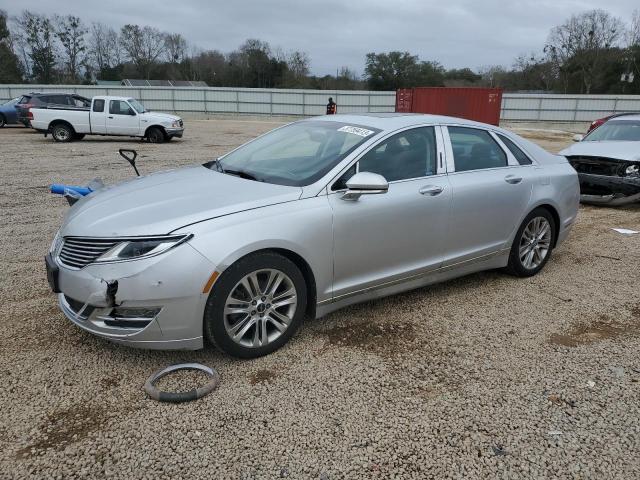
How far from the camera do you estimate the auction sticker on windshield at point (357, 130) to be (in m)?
3.84

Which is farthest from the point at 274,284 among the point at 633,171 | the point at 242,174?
the point at 633,171

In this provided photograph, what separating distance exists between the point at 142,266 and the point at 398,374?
1.70 m

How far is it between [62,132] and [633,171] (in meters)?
17.2

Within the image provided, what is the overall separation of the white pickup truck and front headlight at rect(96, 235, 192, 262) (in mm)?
16191

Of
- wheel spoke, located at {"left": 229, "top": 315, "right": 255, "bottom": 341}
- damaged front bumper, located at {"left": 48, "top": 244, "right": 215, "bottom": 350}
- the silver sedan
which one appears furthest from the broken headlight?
damaged front bumper, located at {"left": 48, "top": 244, "right": 215, "bottom": 350}

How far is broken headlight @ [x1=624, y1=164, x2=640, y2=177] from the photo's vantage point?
7.72 m

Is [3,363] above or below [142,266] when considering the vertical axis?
below

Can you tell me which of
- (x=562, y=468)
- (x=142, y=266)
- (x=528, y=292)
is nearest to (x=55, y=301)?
(x=142, y=266)

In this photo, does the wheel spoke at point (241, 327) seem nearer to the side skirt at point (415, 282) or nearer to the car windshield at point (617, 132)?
the side skirt at point (415, 282)

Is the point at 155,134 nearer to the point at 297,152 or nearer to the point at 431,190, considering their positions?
the point at 297,152

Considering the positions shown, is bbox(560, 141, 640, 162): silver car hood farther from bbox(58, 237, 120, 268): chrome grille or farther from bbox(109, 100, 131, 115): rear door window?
bbox(109, 100, 131, 115): rear door window

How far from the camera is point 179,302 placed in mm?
2834

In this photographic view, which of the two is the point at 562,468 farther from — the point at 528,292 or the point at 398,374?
the point at 528,292

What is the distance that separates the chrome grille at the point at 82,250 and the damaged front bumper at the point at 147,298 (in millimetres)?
58
